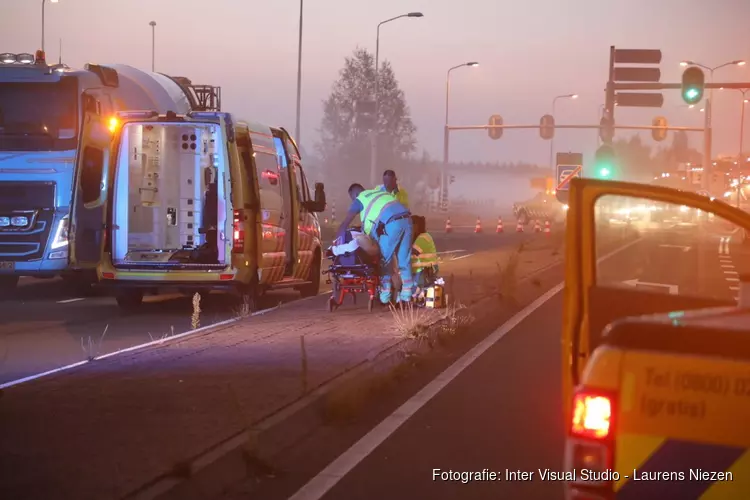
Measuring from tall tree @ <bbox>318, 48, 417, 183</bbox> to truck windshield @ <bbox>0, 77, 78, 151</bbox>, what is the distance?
71.1 metres

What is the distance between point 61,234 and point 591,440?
554 inches

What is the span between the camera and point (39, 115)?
54.7 feet

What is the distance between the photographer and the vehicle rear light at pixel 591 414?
3.41 m

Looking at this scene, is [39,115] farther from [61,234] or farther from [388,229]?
[388,229]

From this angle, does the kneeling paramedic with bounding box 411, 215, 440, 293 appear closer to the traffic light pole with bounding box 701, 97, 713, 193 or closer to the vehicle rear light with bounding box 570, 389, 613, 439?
the vehicle rear light with bounding box 570, 389, 613, 439

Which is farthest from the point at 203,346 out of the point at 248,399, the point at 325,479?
the point at 325,479

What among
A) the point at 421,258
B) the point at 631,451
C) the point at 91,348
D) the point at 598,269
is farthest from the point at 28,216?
the point at 631,451

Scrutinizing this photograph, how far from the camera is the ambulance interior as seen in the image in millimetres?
14562

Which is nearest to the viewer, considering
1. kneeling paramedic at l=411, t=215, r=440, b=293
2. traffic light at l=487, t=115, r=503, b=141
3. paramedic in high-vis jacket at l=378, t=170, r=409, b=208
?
paramedic in high-vis jacket at l=378, t=170, r=409, b=208

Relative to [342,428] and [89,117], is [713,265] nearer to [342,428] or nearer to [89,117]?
[89,117]

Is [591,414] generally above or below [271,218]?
below

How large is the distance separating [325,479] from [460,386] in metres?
3.38

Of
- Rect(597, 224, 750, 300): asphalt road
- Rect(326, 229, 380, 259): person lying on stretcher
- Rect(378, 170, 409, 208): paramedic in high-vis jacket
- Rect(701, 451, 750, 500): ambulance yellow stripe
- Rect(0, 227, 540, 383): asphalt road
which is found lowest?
Rect(0, 227, 540, 383): asphalt road

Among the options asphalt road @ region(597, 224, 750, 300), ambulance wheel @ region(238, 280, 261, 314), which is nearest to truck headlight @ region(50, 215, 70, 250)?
ambulance wheel @ region(238, 280, 261, 314)
